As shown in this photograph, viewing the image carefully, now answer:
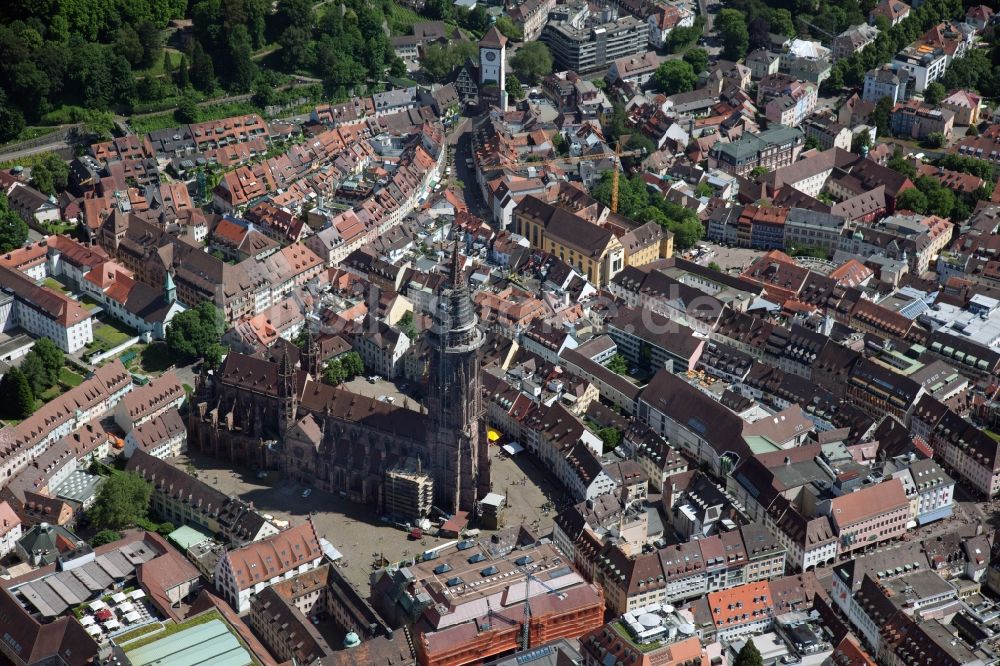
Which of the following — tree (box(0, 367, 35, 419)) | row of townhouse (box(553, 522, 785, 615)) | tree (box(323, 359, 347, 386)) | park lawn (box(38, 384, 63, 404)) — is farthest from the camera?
tree (box(323, 359, 347, 386))

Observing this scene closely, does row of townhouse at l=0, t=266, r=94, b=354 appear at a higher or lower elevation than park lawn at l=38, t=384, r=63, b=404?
higher

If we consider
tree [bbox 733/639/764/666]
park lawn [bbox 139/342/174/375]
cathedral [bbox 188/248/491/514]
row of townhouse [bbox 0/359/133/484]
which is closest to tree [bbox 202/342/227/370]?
park lawn [bbox 139/342/174/375]

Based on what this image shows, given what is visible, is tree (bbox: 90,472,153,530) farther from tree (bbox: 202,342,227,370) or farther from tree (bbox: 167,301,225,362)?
tree (bbox: 167,301,225,362)

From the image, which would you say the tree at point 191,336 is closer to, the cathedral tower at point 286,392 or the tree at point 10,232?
the cathedral tower at point 286,392

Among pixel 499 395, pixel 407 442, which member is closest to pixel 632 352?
pixel 499 395

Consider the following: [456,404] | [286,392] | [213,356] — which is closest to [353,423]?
[286,392]

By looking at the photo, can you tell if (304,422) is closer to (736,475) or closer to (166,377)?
(166,377)
